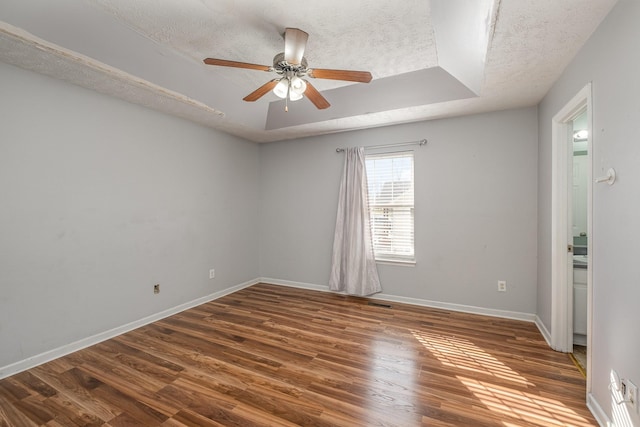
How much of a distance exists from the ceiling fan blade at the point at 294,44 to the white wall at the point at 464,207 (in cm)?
215

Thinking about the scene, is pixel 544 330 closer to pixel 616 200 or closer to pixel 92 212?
pixel 616 200

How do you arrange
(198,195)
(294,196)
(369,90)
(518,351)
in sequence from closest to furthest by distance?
1. (518,351)
2. (369,90)
3. (198,195)
4. (294,196)

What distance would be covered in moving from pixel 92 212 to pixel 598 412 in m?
4.13

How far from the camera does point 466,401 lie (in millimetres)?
1861

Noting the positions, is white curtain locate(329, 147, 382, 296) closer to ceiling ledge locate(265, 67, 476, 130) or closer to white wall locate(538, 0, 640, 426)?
ceiling ledge locate(265, 67, 476, 130)

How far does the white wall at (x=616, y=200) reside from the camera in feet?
4.45

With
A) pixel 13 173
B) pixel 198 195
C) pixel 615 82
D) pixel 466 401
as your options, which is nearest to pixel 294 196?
pixel 198 195

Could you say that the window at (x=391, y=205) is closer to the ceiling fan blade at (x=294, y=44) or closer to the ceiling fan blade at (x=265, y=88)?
the ceiling fan blade at (x=265, y=88)

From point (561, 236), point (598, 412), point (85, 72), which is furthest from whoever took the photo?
point (561, 236)

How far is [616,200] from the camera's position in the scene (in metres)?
1.50

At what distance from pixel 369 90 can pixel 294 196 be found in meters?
2.04

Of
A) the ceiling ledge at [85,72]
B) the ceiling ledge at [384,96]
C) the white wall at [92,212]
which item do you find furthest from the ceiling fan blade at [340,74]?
the white wall at [92,212]

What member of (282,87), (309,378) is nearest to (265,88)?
(282,87)

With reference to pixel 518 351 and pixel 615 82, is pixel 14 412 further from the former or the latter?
pixel 615 82
